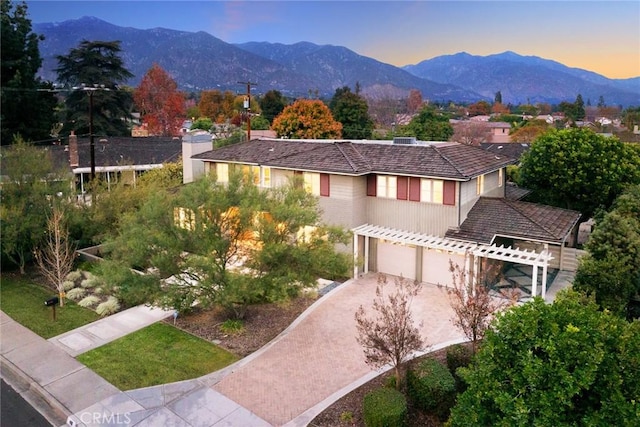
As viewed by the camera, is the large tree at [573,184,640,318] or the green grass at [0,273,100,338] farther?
the green grass at [0,273,100,338]

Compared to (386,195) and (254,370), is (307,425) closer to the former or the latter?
(254,370)

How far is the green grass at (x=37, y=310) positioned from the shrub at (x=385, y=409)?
11.6m

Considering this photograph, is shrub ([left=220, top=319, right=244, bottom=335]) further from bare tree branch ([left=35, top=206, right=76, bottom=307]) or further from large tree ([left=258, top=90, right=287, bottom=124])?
large tree ([left=258, top=90, right=287, bottom=124])

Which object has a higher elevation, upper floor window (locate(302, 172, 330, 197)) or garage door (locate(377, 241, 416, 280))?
upper floor window (locate(302, 172, 330, 197))

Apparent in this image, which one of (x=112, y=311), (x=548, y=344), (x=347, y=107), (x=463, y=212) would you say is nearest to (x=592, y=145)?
(x=463, y=212)

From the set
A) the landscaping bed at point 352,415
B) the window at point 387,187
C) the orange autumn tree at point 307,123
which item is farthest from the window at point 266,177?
the orange autumn tree at point 307,123

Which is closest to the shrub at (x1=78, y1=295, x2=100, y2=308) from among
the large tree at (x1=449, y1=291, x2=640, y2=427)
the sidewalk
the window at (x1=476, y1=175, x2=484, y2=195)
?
the sidewalk

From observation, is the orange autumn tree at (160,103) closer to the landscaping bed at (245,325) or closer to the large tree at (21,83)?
the large tree at (21,83)

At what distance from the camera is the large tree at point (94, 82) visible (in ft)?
163

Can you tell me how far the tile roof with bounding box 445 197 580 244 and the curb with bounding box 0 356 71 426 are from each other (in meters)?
15.1

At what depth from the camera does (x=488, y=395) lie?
7.34 meters

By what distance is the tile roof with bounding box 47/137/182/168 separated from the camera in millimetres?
38219

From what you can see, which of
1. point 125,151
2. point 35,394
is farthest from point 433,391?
point 125,151

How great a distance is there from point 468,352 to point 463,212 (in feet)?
29.3
